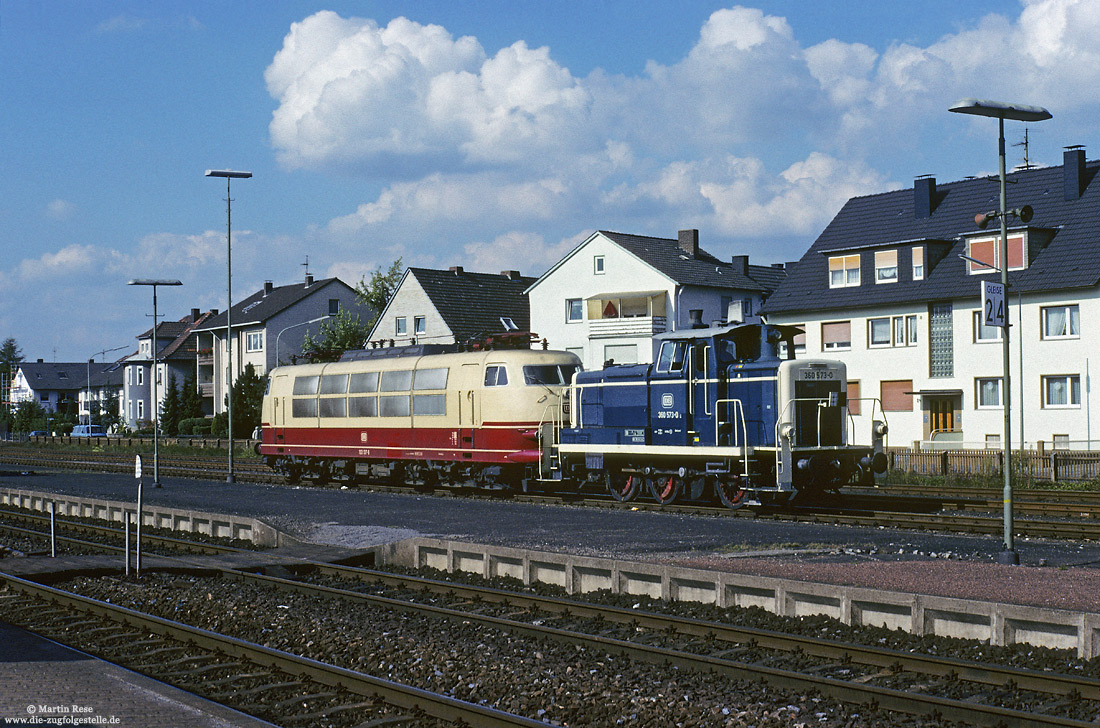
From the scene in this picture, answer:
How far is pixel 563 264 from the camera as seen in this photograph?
203 feet

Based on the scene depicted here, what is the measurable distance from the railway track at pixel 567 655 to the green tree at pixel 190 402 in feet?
248

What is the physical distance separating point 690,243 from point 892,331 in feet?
59.4

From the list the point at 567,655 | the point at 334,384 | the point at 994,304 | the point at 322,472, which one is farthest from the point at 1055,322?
the point at 567,655

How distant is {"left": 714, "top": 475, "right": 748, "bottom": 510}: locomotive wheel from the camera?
23.5 meters

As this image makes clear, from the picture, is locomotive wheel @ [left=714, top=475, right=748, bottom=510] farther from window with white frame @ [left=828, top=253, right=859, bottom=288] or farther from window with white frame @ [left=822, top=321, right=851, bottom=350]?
window with white frame @ [left=828, top=253, right=859, bottom=288]

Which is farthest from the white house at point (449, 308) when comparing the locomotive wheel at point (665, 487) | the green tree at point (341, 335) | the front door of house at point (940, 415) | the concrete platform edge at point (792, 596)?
the concrete platform edge at point (792, 596)

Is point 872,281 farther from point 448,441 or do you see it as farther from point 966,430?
point 448,441

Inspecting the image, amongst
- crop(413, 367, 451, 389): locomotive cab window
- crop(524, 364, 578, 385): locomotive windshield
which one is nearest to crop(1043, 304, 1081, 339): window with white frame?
crop(524, 364, 578, 385): locomotive windshield

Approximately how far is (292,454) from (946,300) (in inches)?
1023

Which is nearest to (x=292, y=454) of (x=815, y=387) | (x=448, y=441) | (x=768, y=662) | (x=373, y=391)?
(x=373, y=391)

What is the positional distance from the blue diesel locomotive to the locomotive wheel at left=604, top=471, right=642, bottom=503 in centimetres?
3

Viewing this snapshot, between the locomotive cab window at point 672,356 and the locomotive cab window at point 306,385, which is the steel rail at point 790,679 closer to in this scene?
the locomotive cab window at point 672,356

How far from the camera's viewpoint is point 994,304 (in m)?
16.2

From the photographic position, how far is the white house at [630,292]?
188ft
